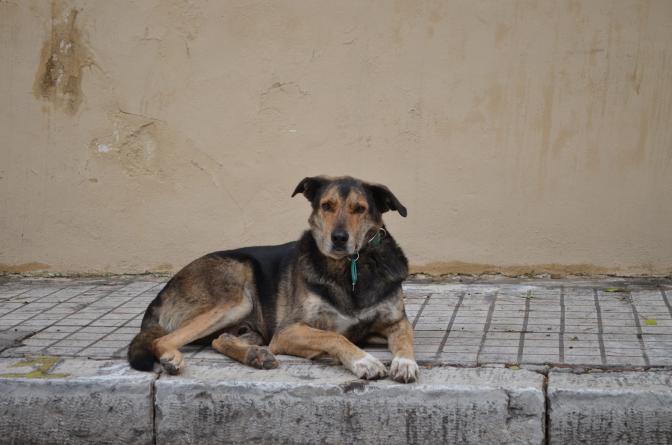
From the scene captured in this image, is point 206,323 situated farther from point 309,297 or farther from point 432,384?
point 432,384

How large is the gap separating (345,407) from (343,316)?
73cm

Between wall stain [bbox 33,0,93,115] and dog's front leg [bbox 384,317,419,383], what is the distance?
13.1 ft

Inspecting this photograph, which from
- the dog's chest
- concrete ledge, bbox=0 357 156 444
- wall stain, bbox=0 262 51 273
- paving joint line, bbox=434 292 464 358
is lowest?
concrete ledge, bbox=0 357 156 444

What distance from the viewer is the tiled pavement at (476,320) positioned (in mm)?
5051

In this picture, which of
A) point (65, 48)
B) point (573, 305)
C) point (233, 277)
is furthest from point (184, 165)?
point (573, 305)

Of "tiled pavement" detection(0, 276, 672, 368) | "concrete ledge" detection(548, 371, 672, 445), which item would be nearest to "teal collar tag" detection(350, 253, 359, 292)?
"tiled pavement" detection(0, 276, 672, 368)

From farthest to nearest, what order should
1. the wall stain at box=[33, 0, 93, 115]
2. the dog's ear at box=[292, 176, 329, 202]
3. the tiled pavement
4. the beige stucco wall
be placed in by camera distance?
the wall stain at box=[33, 0, 93, 115], the beige stucco wall, the dog's ear at box=[292, 176, 329, 202], the tiled pavement

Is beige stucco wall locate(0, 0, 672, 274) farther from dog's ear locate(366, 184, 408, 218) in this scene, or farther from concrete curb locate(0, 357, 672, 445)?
concrete curb locate(0, 357, 672, 445)

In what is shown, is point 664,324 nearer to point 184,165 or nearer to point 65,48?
point 184,165

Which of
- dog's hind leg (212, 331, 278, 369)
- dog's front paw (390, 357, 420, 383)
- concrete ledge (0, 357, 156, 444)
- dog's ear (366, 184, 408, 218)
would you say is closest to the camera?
dog's front paw (390, 357, 420, 383)

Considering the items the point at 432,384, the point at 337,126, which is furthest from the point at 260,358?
the point at 337,126

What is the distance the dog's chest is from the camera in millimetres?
5145

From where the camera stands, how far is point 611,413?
14.0ft

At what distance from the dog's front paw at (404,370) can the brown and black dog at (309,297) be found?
18mm
